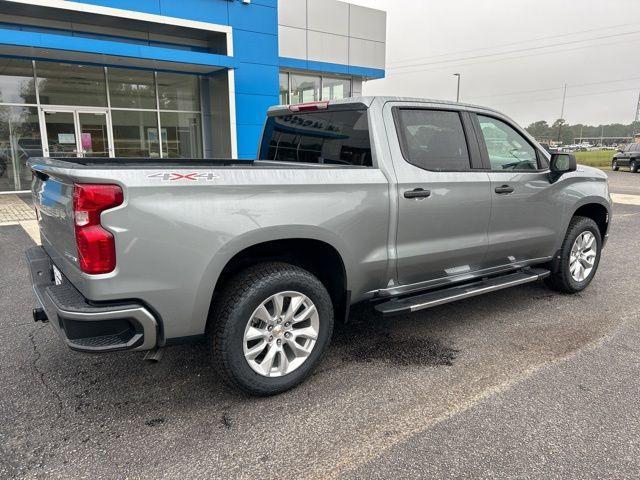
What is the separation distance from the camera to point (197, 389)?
3.17 m

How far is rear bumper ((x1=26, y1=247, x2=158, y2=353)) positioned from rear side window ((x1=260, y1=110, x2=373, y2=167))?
1870mm

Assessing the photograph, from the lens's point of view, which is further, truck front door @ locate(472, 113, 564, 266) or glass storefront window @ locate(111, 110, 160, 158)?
glass storefront window @ locate(111, 110, 160, 158)

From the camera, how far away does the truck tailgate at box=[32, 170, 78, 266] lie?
2.59 meters

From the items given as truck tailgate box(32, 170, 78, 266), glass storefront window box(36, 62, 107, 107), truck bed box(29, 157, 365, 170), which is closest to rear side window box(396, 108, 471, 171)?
truck bed box(29, 157, 365, 170)

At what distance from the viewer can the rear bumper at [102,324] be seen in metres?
2.46

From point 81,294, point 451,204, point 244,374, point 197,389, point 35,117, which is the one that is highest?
point 35,117

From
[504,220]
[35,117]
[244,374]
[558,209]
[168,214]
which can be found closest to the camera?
[168,214]

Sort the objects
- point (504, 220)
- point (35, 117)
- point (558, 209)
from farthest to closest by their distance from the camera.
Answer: point (35, 117) → point (558, 209) → point (504, 220)

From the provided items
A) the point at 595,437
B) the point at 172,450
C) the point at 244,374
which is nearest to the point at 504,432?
the point at 595,437

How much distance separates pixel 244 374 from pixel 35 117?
1312 cm

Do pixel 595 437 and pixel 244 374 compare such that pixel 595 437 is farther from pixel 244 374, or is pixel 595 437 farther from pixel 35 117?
pixel 35 117

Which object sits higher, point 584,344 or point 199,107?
point 199,107

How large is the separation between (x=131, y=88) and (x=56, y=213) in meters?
12.9

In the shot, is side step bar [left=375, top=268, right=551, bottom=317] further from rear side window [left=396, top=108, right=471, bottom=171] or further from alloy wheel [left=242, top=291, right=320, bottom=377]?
rear side window [left=396, top=108, right=471, bottom=171]
